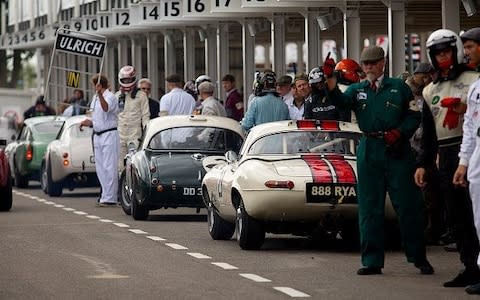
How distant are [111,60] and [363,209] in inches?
1534

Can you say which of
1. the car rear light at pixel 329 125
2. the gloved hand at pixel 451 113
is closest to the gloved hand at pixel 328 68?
the gloved hand at pixel 451 113

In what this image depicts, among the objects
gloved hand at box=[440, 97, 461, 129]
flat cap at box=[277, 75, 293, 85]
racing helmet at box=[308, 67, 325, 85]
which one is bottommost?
gloved hand at box=[440, 97, 461, 129]

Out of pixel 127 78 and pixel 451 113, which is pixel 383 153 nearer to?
pixel 451 113

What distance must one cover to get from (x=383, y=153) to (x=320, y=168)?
1.92m

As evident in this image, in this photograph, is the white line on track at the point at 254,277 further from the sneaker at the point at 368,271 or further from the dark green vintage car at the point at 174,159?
the dark green vintage car at the point at 174,159

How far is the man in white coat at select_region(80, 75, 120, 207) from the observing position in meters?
27.1

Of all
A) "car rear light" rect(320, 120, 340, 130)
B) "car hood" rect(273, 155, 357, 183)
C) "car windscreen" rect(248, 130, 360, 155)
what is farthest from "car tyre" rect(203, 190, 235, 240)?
"car hood" rect(273, 155, 357, 183)

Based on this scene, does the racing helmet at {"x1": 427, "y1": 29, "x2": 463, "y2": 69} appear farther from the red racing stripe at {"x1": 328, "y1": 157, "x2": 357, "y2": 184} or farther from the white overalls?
the white overalls

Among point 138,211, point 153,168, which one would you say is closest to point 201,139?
point 153,168

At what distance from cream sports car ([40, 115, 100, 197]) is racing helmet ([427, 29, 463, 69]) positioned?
1702cm

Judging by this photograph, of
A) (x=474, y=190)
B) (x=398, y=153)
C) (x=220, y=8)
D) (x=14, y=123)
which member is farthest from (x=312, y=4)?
(x=14, y=123)

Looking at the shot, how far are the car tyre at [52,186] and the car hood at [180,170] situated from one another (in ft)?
27.7

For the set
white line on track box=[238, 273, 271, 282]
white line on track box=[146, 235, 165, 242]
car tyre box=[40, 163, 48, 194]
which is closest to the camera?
white line on track box=[238, 273, 271, 282]

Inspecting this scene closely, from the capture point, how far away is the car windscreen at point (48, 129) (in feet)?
115
